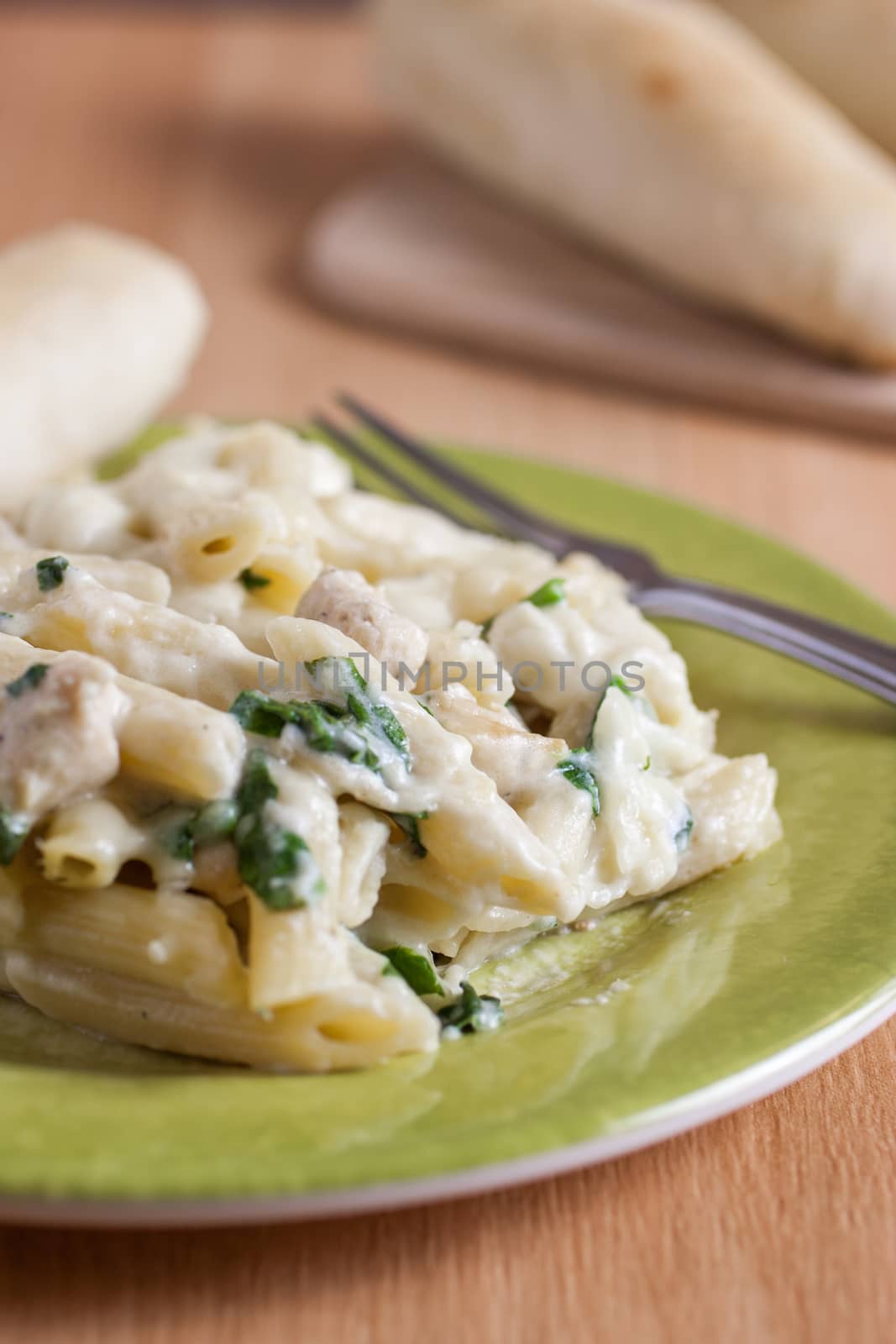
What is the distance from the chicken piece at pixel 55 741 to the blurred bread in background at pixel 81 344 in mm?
1090

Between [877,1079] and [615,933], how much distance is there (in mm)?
328

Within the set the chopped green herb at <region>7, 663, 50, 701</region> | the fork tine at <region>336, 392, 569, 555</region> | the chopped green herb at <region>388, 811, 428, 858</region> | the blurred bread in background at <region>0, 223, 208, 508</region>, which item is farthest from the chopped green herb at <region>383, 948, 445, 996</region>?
the blurred bread in background at <region>0, 223, 208, 508</region>

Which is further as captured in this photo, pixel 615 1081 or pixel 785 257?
pixel 785 257

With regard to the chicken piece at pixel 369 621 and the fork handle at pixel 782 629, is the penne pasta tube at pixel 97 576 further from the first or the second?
the fork handle at pixel 782 629

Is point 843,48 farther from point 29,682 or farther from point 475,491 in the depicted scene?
point 29,682

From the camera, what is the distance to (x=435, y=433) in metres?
3.62

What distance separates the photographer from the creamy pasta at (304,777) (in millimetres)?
1564

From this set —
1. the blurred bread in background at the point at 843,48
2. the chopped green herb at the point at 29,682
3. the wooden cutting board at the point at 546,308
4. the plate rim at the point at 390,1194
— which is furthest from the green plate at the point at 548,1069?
the blurred bread in background at the point at 843,48

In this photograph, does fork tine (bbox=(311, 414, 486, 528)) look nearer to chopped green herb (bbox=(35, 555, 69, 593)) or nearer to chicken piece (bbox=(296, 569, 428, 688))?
chicken piece (bbox=(296, 569, 428, 688))

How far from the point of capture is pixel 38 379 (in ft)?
9.25

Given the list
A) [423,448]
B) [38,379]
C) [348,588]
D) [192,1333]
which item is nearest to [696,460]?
[423,448]

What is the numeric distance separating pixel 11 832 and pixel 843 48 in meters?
3.56

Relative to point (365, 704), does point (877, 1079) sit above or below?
below

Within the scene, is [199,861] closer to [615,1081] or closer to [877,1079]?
[615,1081]
